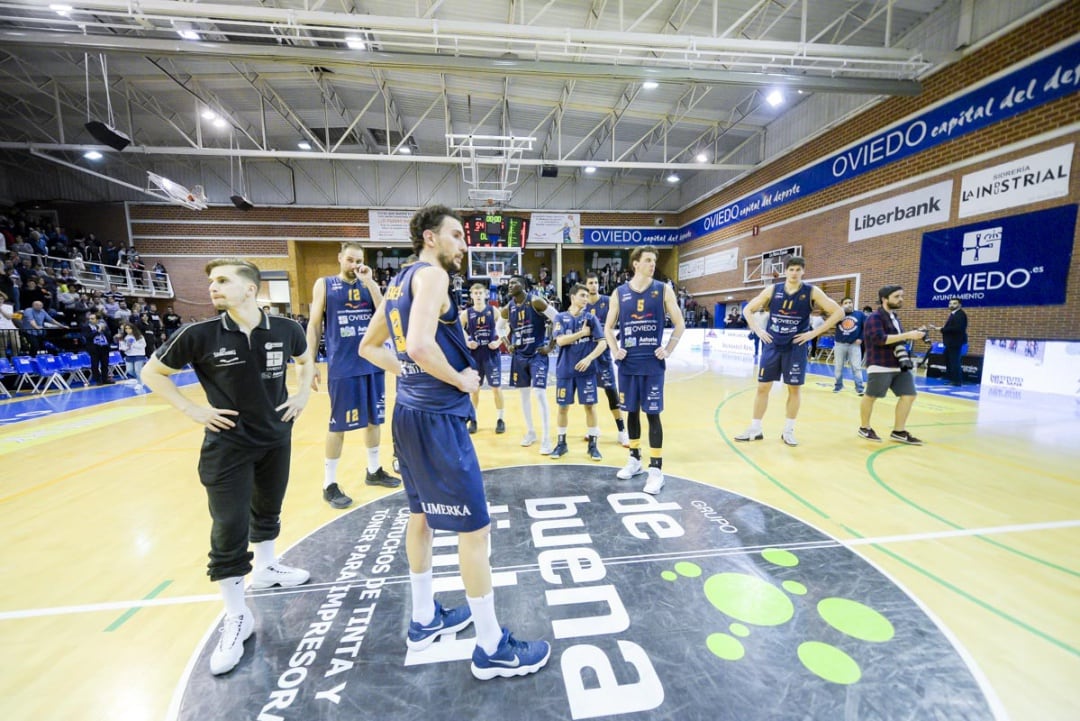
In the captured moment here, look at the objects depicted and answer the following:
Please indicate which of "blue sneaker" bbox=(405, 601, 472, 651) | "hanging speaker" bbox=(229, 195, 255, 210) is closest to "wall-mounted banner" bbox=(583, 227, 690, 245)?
"hanging speaker" bbox=(229, 195, 255, 210)

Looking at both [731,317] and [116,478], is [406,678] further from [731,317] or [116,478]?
[731,317]

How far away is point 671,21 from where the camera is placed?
11.3 metres

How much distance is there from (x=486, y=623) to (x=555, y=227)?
927 inches

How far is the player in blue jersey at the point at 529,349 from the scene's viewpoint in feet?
17.1

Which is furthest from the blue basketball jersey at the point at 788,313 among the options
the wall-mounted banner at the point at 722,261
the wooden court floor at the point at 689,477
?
the wall-mounted banner at the point at 722,261

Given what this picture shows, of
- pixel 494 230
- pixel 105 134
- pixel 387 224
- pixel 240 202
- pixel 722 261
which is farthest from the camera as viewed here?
pixel 387 224

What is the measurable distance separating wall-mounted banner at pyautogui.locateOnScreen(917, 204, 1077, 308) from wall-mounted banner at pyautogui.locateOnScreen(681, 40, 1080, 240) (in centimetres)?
→ 235

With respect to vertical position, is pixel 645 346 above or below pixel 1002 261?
below

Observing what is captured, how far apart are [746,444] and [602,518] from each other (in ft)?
9.28

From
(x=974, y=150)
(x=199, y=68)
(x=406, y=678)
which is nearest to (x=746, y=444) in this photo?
(x=406, y=678)

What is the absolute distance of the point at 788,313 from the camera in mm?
5109

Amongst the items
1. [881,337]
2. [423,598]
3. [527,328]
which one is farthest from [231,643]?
[881,337]

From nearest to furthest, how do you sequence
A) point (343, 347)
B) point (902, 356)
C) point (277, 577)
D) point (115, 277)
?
point (277, 577) < point (343, 347) < point (902, 356) < point (115, 277)

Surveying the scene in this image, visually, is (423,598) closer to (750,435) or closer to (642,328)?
(642,328)
